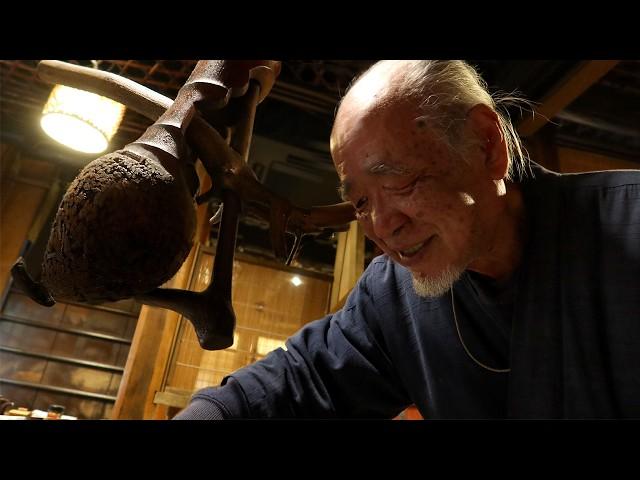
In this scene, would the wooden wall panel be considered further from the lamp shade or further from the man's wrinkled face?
the man's wrinkled face

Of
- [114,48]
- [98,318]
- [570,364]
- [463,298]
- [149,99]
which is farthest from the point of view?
[98,318]

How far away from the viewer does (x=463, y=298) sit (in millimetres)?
1546

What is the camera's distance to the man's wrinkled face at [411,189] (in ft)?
4.00

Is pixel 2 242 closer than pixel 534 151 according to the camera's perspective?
No

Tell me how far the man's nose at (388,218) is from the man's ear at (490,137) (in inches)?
12.8

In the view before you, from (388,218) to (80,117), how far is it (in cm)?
315

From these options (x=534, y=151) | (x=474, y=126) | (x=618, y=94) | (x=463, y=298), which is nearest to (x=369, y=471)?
(x=474, y=126)

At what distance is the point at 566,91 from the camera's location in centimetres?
217

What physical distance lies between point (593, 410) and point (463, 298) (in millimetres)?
545

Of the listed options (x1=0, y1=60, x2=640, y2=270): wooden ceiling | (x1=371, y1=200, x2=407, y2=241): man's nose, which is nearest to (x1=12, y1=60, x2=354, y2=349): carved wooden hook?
(x1=371, y1=200, x2=407, y2=241): man's nose

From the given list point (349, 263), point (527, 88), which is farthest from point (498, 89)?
point (349, 263)

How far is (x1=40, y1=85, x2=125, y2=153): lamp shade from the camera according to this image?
11.4 feet

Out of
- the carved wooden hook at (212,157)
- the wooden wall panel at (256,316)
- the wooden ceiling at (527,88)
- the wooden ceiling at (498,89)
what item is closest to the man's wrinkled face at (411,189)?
the carved wooden hook at (212,157)

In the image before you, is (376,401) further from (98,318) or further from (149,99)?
(98,318)
